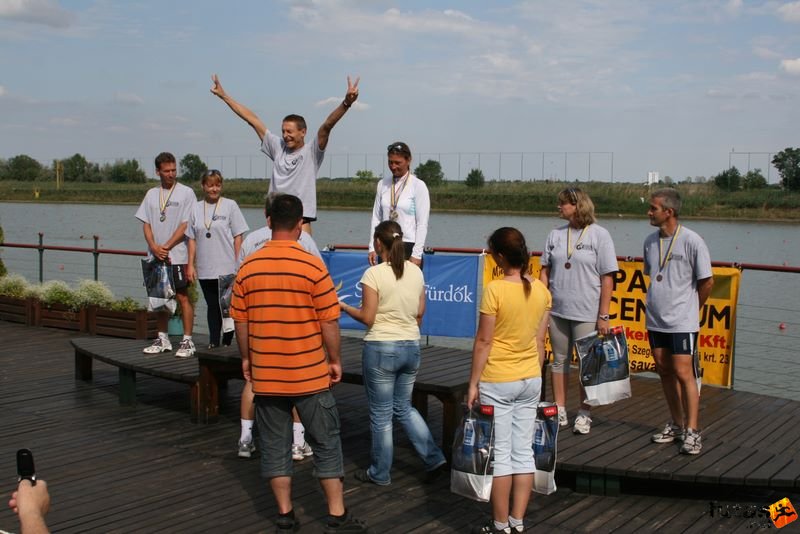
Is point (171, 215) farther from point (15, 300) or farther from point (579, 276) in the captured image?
point (15, 300)

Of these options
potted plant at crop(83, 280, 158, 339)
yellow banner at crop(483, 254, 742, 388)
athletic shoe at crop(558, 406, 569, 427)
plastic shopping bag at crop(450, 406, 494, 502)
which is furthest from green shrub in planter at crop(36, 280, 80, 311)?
plastic shopping bag at crop(450, 406, 494, 502)

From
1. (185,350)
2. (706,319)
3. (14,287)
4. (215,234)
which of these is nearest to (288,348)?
(215,234)

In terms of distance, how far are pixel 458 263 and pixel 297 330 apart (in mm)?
4807

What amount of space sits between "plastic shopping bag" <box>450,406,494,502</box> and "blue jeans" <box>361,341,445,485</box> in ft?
2.27

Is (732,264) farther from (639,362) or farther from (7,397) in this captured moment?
(7,397)

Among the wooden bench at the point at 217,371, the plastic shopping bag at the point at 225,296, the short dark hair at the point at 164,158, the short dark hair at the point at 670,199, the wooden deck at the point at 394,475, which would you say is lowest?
the wooden deck at the point at 394,475

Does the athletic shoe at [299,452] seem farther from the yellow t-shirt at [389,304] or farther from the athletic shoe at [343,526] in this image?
the athletic shoe at [343,526]

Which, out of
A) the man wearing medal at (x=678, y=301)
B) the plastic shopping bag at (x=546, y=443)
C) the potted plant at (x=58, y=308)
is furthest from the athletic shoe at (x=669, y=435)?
the potted plant at (x=58, y=308)

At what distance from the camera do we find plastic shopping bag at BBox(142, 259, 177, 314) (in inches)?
264

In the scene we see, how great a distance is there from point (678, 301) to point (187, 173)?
62.8 meters

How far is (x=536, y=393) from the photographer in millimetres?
→ 4121

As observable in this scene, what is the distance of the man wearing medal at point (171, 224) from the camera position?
6723 mm

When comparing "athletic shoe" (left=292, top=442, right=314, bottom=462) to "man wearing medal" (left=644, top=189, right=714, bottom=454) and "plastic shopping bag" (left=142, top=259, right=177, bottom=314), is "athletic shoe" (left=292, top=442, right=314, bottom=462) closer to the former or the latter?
"plastic shopping bag" (left=142, top=259, right=177, bottom=314)

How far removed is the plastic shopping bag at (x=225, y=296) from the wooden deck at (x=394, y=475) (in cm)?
72
